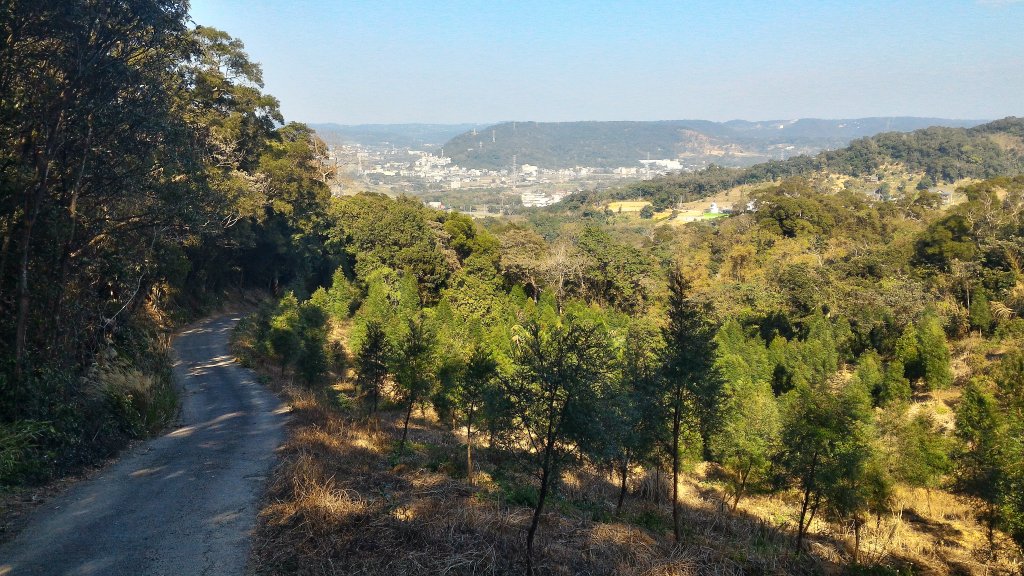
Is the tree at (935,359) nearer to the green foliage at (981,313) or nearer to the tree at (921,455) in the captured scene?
the green foliage at (981,313)

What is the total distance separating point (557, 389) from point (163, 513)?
4.96m

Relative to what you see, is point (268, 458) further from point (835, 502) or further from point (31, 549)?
point (835, 502)

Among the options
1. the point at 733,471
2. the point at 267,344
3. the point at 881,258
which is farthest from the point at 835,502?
the point at 881,258

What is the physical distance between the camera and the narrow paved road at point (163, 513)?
18.0ft

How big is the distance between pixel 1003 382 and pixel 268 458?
26.2 metres

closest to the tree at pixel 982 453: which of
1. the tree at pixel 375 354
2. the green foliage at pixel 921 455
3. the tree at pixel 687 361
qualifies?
the green foliage at pixel 921 455

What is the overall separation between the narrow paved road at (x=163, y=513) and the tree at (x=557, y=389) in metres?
3.20

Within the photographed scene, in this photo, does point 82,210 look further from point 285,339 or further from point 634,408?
point 634,408

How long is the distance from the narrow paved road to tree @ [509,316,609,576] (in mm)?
3198

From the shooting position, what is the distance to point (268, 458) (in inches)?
358

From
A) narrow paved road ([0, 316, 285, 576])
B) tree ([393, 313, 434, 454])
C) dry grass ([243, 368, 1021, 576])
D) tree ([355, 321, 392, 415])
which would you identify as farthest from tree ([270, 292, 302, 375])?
narrow paved road ([0, 316, 285, 576])

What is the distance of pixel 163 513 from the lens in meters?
6.65

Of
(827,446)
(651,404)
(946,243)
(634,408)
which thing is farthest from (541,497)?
(946,243)

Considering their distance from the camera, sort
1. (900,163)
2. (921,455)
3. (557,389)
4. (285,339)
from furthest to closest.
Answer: (900,163)
(285,339)
(921,455)
(557,389)
